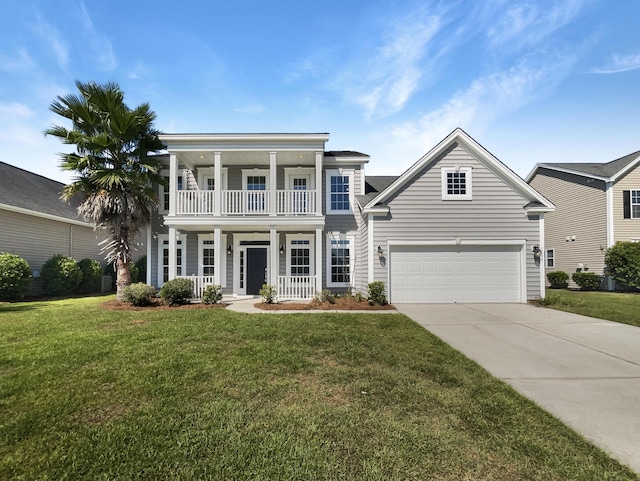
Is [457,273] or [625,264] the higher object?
[625,264]

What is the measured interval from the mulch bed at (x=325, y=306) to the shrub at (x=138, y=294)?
3663 mm

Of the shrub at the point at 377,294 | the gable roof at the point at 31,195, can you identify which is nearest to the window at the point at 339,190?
the shrub at the point at 377,294

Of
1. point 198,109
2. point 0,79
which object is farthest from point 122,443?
point 0,79

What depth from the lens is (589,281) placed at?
15891 mm

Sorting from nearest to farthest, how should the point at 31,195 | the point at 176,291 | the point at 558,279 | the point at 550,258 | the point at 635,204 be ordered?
the point at 176,291
the point at 31,195
the point at 635,204
the point at 558,279
the point at 550,258

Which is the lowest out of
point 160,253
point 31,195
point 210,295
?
point 210,295

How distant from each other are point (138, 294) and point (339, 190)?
27.9 ft

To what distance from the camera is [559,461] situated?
8.38 feet

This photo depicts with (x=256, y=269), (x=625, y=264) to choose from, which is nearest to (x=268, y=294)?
(x=256, y=269)

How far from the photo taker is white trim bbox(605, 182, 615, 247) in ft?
51.2

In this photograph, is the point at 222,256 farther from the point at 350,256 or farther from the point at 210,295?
the point at 350,256

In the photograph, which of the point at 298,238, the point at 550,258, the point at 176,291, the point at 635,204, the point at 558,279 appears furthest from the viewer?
the point at 550,258

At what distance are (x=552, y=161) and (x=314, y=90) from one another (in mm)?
17532

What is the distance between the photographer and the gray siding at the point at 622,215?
615 inches
